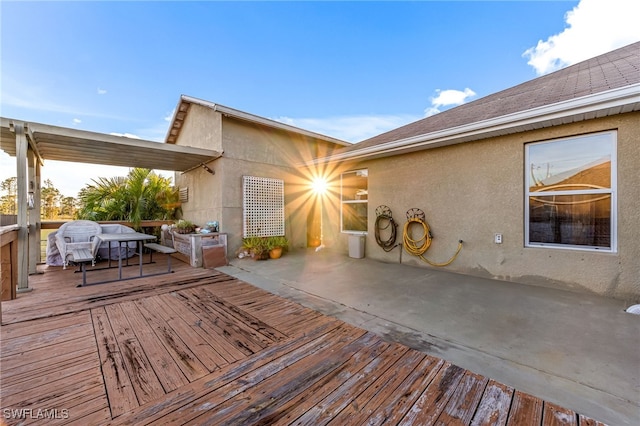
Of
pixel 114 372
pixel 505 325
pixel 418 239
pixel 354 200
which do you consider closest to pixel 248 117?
pixel 354 200

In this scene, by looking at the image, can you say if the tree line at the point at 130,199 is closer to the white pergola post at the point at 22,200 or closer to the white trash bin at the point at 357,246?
the white pergola post at the point at 22,200

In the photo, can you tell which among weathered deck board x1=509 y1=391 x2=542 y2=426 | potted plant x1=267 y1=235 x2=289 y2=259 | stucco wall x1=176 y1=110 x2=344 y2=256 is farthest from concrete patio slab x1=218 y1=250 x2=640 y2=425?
stucco wall x1=176 y1=110 x2=344 y2=256

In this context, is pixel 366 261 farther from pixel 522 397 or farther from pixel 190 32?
pixel 190 32

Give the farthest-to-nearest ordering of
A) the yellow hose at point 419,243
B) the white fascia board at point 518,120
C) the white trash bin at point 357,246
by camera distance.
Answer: the white trash bin at point 357,246 → the yellow hose at point 419,243 → the white fascia board at point 518,120

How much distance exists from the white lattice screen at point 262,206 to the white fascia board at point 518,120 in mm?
2937

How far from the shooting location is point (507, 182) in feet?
14.6

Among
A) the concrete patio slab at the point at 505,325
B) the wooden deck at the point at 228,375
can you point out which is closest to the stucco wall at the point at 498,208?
the concrete patio slab at the point at 505,325

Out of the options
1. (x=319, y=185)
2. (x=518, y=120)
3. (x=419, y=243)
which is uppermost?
(x=518, y=120)

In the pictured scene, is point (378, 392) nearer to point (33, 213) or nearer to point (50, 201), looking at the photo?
point (33, 213)

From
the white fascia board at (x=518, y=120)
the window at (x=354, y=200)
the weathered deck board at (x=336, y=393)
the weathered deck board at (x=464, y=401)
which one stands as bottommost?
the weathered deck board at (x=336, y=393)

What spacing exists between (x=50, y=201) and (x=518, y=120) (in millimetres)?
17350

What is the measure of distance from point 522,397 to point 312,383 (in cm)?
142

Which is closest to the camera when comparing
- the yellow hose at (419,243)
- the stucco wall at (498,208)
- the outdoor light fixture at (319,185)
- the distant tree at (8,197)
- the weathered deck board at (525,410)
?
the weathered deck board at (525,410)

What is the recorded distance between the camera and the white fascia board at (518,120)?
3.17 meters
